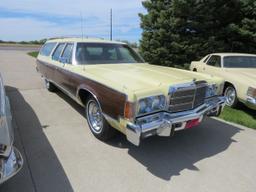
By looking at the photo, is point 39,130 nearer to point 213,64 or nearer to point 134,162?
point 134,162

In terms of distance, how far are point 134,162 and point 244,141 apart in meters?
2.24

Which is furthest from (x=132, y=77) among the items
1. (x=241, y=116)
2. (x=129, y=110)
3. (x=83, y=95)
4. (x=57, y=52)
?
(x=241, y=116)

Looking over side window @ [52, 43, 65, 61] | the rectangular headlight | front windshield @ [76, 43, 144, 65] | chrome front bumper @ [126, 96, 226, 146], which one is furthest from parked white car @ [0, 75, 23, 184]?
side window @ [52, 43, 65, 61]

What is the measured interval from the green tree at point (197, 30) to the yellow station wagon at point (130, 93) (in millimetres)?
7399

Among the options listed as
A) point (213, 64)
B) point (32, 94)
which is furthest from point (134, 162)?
point (213, 64)

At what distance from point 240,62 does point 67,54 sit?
210 inches

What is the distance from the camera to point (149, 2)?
45.3 ft

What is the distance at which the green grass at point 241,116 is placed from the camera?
5637 millimetres

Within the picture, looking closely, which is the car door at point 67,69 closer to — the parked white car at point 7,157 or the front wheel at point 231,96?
the parked white car at point 7,157

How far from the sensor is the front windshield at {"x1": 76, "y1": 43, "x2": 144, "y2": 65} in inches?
212

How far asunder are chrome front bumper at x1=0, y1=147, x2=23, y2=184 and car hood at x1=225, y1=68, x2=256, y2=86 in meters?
5.38

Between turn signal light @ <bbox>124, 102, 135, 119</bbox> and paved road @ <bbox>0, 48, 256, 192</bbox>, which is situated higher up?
Result: turn signal light @ <bbox>124, 102, 135, 119</bbox>

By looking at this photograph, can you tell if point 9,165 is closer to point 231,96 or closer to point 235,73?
point 231,96

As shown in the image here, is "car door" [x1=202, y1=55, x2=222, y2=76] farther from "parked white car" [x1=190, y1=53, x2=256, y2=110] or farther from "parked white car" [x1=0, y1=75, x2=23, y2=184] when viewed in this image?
"parked white car" [x1=0, y1=75, x2=23, y2=184]
